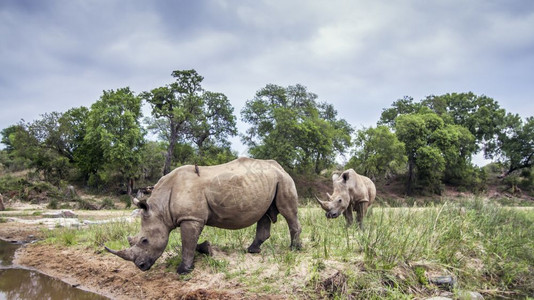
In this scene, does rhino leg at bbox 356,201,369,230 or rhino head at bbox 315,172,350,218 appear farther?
rhino leg at bbox 356,201,369,230

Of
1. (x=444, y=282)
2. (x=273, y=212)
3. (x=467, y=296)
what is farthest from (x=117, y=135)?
(x=467, y=296)

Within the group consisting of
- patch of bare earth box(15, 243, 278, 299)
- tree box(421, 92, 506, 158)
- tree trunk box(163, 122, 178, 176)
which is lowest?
patch of bare earth box(15, 243, 278, 299)

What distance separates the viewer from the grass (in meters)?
5.38

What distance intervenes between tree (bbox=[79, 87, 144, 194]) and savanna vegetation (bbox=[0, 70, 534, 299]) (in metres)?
0.11

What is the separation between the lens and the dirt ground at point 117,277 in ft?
17.3

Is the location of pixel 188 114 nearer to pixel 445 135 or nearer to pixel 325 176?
pixel 325 176

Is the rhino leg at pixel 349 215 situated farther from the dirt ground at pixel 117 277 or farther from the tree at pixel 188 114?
the tree at pixel 188 114

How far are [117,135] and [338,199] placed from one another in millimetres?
26122

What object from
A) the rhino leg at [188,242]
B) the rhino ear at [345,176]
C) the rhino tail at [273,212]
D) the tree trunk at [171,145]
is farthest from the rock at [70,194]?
the rhino leg at [188,242]

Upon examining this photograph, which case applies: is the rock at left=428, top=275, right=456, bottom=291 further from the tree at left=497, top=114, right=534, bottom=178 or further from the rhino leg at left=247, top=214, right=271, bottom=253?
the tree at left=497, top=114, right=534, bottom=178

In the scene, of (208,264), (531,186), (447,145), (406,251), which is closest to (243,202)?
(208,264)

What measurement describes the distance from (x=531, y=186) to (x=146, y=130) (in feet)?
137

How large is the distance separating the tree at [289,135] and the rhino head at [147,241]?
25.8 meters

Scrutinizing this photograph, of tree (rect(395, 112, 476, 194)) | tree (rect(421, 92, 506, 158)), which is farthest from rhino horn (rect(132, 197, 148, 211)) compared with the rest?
tree (rect(421, 92, 506, 158))
